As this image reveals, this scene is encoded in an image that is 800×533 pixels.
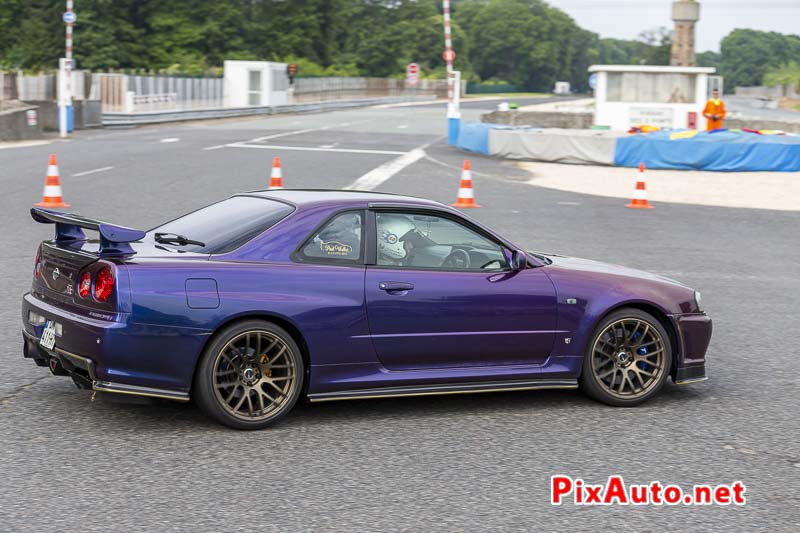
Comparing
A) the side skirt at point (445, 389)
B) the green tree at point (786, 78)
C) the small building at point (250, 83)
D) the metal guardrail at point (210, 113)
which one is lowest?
the side skirt at point (445, 389)

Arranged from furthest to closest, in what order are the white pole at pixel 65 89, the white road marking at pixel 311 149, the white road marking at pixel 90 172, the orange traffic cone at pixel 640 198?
1. the white pole at pixel 65 89
2. the white road marking at pixel 311 149
3. the white road marking at pixel 90 172
4. the orange traffic cone at pixel 640 198

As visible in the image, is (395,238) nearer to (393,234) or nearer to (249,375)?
(393,234)

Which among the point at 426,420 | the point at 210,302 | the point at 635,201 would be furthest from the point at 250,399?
the point at 635,201

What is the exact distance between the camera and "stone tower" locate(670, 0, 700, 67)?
61.2m

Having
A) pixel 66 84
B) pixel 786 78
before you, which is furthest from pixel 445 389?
pixel 786 78

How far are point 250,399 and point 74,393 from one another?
1.34 meters

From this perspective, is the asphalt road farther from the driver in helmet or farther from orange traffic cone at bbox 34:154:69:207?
orange traffic cone at bbox 34:154:69:207

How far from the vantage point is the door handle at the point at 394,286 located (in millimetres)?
6215

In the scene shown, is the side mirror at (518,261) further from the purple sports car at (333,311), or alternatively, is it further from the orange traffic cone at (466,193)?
the orange traffic cone at (466,193)

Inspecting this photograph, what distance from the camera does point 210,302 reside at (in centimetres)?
575

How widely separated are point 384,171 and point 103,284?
61.2ft

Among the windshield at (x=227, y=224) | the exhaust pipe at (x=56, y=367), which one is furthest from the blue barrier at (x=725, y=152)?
the exhaust pipe at (x=56, y=367)

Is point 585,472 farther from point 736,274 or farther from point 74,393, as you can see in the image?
point 736,274

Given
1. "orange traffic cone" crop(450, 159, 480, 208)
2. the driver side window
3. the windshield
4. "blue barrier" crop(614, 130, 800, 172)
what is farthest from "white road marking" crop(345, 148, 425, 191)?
the driver side window
